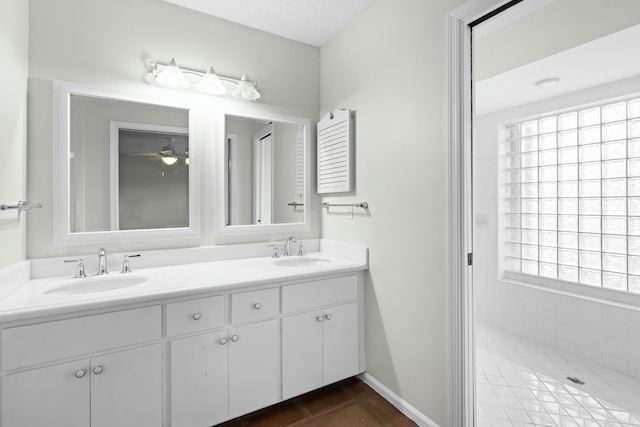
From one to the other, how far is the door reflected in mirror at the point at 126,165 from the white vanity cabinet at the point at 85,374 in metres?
0.67

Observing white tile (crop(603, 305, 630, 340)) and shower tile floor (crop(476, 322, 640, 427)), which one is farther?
white tile (crop(603, 305, 630, 340))

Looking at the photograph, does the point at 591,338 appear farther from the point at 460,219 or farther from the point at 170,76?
the point at 170,76

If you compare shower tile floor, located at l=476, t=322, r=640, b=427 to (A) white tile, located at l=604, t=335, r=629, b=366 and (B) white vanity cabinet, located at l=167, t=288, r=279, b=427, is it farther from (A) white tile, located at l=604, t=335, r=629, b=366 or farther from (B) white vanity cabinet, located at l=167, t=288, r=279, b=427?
(B) white vanity cabinet, located at l=167, t=288, r=279, b=427

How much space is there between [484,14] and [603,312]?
2.25 meters

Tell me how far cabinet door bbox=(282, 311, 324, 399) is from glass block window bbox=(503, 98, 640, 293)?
217cm

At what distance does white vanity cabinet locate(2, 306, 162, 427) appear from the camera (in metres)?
1.19

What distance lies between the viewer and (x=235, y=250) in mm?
2164

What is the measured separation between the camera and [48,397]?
124 centimetres

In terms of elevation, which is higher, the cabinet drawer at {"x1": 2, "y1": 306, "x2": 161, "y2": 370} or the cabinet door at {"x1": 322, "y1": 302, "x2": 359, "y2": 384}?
the cabinet drawer at {"x1": 2, "y1": 306, "x2": 161, "y2": 370}

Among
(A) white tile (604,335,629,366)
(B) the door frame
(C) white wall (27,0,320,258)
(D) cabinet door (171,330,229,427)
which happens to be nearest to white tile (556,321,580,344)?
(A) white tile (604,335,629,366)

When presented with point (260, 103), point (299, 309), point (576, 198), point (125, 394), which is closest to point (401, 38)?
point (260, 103)

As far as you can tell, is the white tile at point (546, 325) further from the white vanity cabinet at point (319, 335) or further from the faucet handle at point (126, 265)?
the faucet handle at point (126, 265)

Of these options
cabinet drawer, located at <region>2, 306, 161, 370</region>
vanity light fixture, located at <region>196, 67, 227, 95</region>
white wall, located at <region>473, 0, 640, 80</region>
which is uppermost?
white wall, located at <region>473, 0, 640, 80</region>

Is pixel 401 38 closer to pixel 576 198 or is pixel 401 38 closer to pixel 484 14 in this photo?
pixel 484 14
